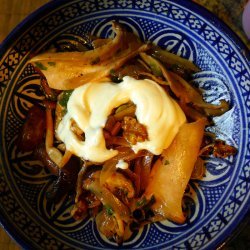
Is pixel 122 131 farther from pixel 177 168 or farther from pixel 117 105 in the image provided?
pixel 177 168

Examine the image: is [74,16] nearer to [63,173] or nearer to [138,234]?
[63,173]

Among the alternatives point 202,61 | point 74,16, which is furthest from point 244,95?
point 74,16

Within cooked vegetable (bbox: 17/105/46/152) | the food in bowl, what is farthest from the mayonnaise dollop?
cooked vegetable (bbox: 17/105/46/152)

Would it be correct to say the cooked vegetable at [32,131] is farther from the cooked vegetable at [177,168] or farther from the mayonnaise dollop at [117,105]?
the cooked vegetable at [177,168]

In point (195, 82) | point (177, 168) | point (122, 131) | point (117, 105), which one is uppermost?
point (195, 82)

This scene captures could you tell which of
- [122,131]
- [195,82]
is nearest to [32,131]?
[122,131]

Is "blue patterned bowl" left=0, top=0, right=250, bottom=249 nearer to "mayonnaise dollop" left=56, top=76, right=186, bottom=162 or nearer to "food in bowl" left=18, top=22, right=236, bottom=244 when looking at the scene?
"food in bowl" left=18, top=22, right=236, bottom=244
